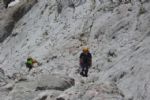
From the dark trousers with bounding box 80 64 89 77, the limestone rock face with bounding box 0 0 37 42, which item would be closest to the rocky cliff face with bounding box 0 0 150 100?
the dark trousers with bounding box 80 64 89 77

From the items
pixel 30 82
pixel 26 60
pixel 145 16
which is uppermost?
pixel 145 16

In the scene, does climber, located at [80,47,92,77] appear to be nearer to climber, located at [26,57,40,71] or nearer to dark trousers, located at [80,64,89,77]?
dark trousers, located at [80,64,89,77]

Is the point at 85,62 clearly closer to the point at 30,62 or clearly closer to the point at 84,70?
the point at 84,70

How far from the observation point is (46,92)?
60.9ft

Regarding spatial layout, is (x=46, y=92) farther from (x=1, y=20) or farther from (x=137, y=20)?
(x=1, y=20)

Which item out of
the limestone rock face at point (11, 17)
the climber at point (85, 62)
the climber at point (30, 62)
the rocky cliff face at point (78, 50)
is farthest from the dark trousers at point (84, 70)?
the limestone rock face at point (11, 17)

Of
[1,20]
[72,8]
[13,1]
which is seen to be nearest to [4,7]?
[13,1]

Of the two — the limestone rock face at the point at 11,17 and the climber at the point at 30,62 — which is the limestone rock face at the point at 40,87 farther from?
the limestone rock face at the point at 11,17

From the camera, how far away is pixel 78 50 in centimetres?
2731

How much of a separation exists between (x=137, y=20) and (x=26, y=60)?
33.2ft

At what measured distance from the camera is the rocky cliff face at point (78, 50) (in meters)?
18.4

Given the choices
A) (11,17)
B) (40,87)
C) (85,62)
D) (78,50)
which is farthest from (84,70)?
(11,17)

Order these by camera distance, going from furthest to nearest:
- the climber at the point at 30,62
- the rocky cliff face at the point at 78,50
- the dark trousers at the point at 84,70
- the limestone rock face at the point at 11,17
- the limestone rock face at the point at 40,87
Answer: the limestone rock face at the point at 11,17 → the climber at the point at 30,62 → the dark trousers at the point at 84,70 → the limestone rock face at the point at 40,87 → the rocky cliff face at the point at 78,50

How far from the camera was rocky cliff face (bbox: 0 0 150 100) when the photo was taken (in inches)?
724
